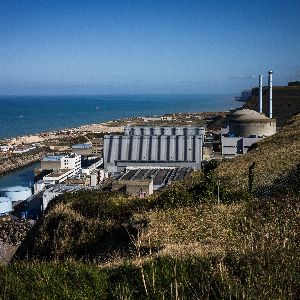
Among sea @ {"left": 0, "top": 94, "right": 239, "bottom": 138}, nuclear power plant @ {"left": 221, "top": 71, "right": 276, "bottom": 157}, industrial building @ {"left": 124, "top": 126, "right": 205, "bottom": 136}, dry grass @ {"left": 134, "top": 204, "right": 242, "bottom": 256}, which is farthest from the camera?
sea @ {"left": 0, "top": 94, "right": 239, "bottom": 138}

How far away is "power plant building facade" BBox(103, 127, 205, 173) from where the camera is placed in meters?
18.0

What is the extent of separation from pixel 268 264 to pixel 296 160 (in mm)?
5360

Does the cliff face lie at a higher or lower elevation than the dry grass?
higher

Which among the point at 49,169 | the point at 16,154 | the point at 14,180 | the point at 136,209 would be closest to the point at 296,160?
the point at 136,209

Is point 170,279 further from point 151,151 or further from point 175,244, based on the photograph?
point 151,151

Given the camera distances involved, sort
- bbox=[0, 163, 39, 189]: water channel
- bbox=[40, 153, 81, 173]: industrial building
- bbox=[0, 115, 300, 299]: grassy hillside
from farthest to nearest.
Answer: bbox=[0, 163, 39, 189]: water channel
bbox=[40, 153, 81, 173]: industrial building
bbox=[0, 115, 300, 299]: grassy hillside

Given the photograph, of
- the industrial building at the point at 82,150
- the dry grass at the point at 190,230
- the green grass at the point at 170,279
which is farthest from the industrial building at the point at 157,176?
the industrial building at the point at 82,150

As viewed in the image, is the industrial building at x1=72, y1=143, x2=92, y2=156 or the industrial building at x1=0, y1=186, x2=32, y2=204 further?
the industrial building at x1=72, y1=143, x2=92, y2=156

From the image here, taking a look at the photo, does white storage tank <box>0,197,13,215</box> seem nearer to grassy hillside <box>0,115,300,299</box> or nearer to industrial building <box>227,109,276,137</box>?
grassy hillside <box>0,115,300,299</box>

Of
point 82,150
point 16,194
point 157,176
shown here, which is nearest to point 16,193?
point 16,194

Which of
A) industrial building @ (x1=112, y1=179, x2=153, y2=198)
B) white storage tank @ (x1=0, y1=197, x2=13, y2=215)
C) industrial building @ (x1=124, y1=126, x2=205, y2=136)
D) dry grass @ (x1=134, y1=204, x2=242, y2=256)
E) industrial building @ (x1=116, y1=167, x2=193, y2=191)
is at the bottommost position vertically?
white storage tank @ (x1=0, y1=197, x2=13, y2=215)

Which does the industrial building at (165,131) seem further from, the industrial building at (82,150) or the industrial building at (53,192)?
the industrial building at (53,192)

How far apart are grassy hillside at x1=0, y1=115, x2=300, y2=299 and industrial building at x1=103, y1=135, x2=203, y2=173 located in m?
9.19

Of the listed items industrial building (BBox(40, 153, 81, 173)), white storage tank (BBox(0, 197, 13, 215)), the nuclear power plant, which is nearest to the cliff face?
the nuclear power plant
